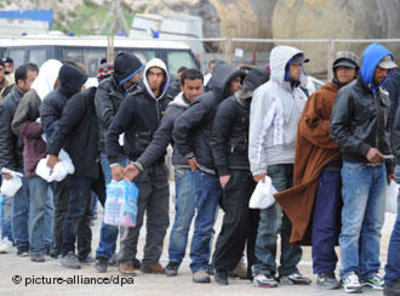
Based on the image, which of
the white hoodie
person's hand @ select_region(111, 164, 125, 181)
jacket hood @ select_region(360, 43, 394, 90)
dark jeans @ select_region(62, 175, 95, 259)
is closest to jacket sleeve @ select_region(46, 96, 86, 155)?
dark jeans @ select_region(62, 175, 95, 259)

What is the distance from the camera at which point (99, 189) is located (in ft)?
28.0

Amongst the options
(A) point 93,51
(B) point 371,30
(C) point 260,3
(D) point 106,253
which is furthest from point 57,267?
(C) point 260,3

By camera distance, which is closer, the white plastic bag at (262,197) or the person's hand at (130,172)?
the white plastic bag at (262,197)

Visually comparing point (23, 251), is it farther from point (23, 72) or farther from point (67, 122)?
point (23, 72)

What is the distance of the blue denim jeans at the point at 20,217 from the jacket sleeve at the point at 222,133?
283 centimetres

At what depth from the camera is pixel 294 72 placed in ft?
23.1

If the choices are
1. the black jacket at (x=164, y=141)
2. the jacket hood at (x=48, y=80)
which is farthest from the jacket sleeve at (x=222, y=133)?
the jacket hood at (x=48, y=80)

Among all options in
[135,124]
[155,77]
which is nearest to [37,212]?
[135,124]

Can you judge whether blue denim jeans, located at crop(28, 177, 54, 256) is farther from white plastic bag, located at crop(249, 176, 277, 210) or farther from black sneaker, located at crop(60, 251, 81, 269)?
white plastic bag, located at crop(249, 176, 277, 210)

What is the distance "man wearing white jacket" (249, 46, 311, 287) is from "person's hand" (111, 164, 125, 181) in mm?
1307

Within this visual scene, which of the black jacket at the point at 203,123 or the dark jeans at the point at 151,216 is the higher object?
the black jacket at the point at 203,123

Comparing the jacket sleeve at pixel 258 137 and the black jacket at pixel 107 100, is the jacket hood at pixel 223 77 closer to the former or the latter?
the jacket sleeve at pixel 258 137

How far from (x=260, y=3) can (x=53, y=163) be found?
1775 centimetres

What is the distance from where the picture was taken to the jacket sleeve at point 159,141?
7535 mm
